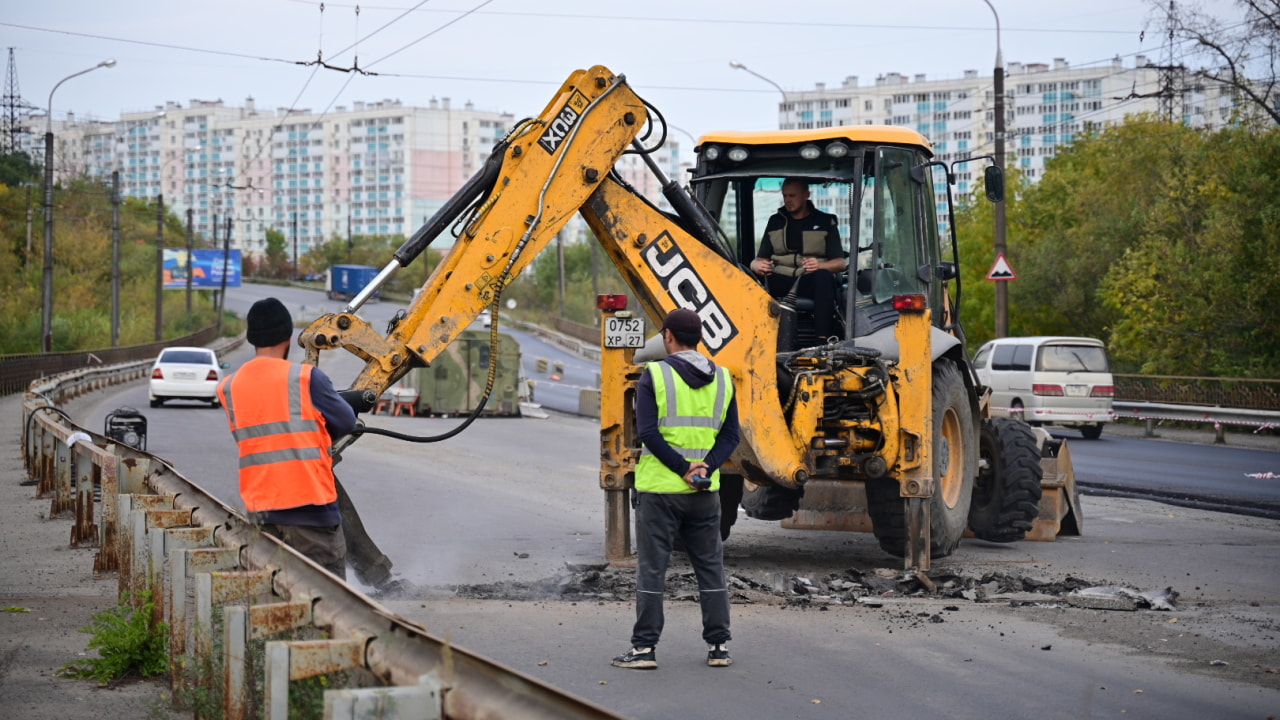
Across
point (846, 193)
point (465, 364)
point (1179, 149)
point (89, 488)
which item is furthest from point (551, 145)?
point (1179, 149)

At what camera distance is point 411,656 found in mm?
4211

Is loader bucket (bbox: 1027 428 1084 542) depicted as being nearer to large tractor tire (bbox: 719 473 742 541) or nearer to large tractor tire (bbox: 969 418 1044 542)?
large tractor tire (bbox: 969 418 1044 542)

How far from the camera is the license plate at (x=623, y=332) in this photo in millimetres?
10445

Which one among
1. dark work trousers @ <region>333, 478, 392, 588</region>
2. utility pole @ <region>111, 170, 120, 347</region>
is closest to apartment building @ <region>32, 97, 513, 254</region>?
utility pole @ <region>111, 170, 120, 347</region>

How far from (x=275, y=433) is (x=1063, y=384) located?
2419 centimetres

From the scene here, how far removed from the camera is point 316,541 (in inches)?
257

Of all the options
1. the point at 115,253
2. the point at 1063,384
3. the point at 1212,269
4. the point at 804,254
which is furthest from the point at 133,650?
the point at 115,253

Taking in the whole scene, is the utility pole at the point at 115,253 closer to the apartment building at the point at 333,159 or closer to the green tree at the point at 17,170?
the green tree at the point at 17,170

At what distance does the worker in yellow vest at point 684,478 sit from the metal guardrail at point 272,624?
2093mm

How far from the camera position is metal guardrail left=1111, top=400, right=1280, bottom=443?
27609mm

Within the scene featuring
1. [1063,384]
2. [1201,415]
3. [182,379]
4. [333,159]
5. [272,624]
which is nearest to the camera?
[272,624]

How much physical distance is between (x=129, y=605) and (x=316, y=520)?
5.65 feet

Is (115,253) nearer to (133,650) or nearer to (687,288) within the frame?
(687,288)

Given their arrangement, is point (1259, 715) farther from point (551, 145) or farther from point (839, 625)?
point (551, 145)
